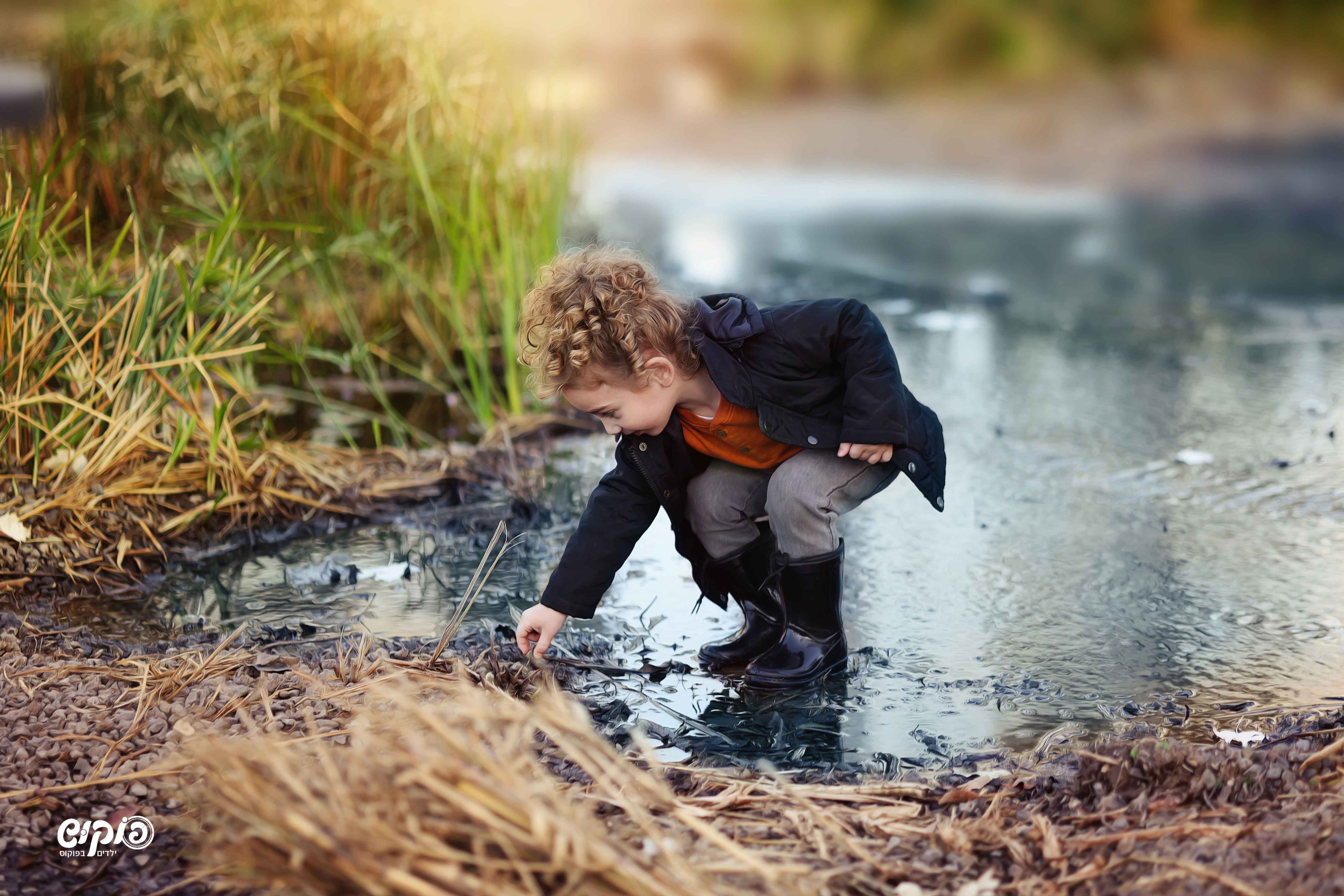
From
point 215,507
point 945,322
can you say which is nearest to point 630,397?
point 215,507

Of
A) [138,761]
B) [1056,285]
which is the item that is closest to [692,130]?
[1056,285]

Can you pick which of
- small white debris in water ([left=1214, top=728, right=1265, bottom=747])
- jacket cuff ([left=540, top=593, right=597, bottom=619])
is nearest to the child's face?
jacket cuff ([left=540, top=593, right=597, bottom=619])

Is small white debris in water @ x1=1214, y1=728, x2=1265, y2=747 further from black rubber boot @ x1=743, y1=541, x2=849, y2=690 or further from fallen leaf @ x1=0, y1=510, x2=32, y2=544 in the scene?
fallen leaf @ x1=0, y1=510, x2=32, y2=544

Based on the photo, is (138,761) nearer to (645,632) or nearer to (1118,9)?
(645,632)

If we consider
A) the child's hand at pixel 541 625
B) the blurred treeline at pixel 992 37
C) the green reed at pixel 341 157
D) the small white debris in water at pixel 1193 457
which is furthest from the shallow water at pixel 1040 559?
the blurred treeline at pixel 992 37

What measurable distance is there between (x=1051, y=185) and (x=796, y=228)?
2675mm

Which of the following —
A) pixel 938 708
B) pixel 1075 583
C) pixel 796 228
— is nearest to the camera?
pixel 938 708

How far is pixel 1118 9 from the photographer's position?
10.3 m

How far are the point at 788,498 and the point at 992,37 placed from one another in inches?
378

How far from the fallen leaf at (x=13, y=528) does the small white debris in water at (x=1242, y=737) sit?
7.22 feet

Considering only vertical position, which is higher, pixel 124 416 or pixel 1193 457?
pixel 124 416

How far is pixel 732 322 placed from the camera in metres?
2.03

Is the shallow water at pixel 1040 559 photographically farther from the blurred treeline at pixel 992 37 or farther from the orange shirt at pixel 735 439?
the blurred treeline at pixel 992 37

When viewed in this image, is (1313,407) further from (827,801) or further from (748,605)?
(827,801)
